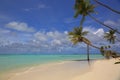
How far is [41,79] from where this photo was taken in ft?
22.1

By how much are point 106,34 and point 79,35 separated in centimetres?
274

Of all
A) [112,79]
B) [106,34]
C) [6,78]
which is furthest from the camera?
[106,34]

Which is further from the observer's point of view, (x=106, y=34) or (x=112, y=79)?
(x=106, y=34)

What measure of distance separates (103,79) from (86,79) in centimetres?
55

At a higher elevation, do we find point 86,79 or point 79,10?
point 79,10

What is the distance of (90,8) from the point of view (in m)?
8.96

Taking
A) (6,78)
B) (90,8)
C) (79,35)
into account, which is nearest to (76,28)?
(79,35)

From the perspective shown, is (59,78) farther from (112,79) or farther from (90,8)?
(90,8)

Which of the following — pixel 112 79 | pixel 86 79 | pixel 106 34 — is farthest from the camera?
pixel 106 34

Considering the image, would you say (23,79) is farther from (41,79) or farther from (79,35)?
(79,35)

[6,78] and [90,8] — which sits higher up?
[90,8]

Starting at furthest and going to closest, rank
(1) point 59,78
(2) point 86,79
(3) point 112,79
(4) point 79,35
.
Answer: (4) point 79,35 → (1) point 59,78 → (2) point 86,79 → (3) point 112,79

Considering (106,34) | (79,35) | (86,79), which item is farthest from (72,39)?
(86,79)

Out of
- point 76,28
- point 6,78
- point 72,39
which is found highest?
point 76,28
